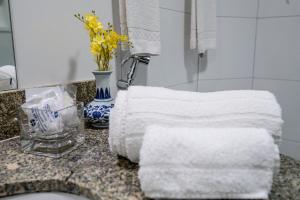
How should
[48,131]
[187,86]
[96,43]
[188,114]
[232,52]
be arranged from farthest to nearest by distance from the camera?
[232,52] → [187,86] → [96,43] → [48,131] → [188,114]

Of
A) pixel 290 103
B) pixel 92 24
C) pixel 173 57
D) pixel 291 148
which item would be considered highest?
pixel 92 24

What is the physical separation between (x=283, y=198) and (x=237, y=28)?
3.99ft

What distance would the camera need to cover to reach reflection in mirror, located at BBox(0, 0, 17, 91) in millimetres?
678

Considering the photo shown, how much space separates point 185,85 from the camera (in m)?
1.33

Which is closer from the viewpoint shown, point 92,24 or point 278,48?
point 92,24

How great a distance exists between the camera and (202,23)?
3.97 feet

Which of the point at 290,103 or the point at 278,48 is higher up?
the point at 278,48

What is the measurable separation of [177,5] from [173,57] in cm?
25

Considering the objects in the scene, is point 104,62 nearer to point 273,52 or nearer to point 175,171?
point 175,171

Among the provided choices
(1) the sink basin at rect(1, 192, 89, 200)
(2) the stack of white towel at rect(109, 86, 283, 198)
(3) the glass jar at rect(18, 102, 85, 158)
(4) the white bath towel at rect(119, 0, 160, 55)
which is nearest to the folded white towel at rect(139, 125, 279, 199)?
(2) the stack of white towel at rect(109, 86, 283, 198)

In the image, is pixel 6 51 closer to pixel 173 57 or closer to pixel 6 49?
pixel 6 49

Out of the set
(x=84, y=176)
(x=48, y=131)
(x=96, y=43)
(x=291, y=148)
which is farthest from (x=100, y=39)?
(x=291, y=148)

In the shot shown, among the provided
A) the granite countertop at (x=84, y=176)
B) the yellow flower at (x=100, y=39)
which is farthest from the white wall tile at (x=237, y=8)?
the granite countertop at (x=84, y=176)

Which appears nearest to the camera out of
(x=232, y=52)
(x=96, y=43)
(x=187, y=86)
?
(x=96, y=43)
